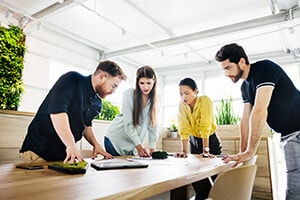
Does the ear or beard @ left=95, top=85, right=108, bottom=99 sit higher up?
the ear

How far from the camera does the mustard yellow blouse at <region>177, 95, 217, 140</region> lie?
209cm

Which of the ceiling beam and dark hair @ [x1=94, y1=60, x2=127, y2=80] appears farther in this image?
the ceiling beam

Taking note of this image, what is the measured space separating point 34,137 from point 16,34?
2053 mm

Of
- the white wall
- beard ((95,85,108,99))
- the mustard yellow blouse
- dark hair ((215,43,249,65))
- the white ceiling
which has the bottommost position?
the mustard yellow blouse

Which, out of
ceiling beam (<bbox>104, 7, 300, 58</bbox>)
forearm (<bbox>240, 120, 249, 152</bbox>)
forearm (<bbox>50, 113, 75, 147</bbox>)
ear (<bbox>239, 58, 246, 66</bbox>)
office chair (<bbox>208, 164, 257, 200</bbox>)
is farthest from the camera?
ceiling beam (<bbox>104, 7, 300, 58</bbox>)

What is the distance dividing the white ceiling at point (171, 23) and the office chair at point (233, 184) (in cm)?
291

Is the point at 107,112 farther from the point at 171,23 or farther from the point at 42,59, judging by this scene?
the point at 171,23

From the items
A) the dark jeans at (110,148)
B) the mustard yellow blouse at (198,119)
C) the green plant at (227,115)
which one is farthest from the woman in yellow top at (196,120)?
the green plant at (227,115)

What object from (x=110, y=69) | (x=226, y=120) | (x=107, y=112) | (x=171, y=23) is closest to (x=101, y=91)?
(x=110, y=69)

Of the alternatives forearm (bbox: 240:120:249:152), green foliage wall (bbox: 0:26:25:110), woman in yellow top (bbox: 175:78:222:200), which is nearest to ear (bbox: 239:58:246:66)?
forearm (bbox: 240:120:249:152)

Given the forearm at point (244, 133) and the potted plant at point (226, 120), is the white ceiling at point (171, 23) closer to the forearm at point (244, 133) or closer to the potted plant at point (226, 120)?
the potted plant at point (226, 120)

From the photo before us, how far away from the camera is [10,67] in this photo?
2.61m

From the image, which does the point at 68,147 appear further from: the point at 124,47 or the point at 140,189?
the point at 124,47

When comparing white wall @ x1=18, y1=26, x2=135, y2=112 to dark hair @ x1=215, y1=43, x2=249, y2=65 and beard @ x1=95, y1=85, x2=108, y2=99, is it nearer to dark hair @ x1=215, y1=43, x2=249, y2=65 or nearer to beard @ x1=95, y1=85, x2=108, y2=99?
beard @ x1=95, y1=85, x2=108, y2=99
